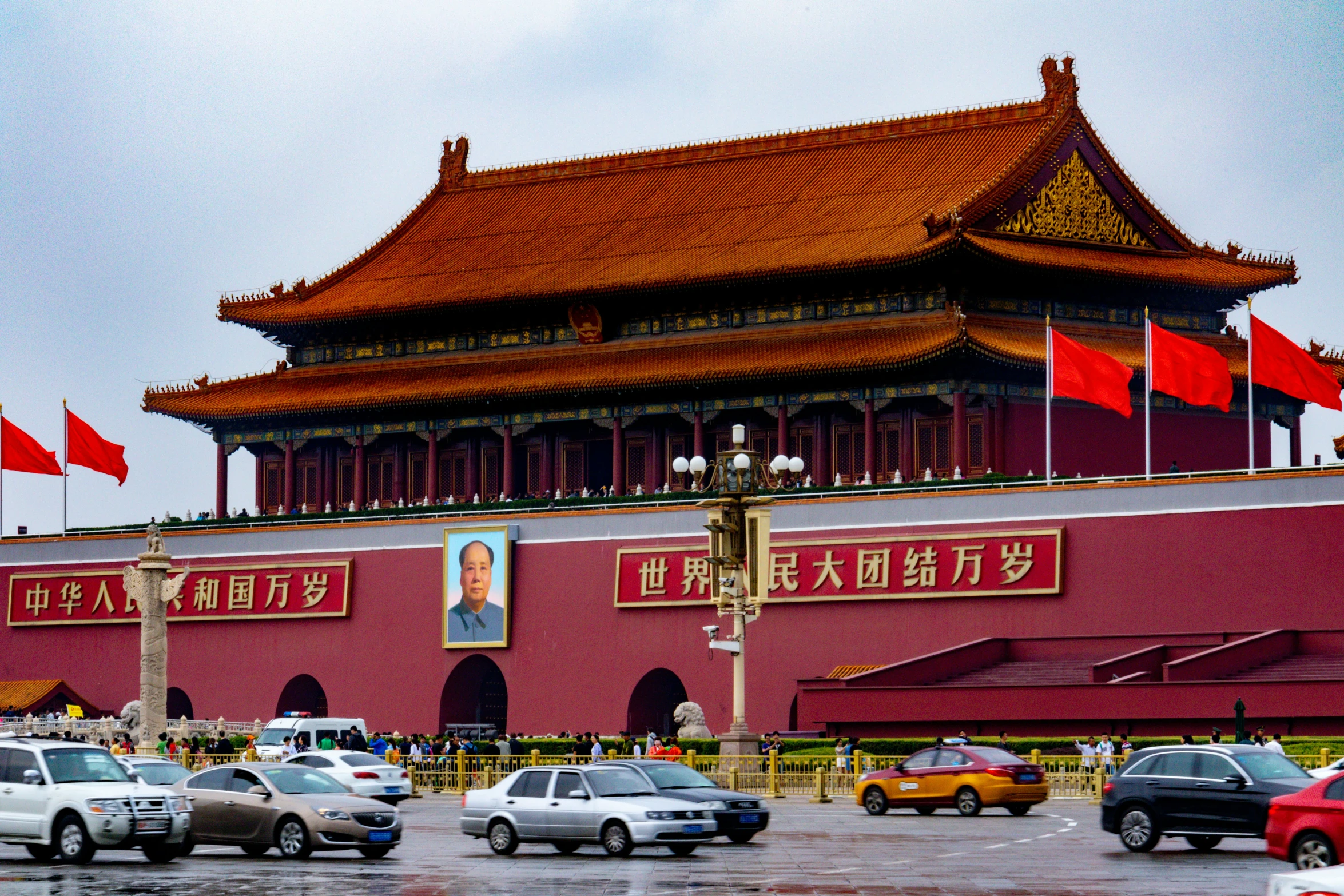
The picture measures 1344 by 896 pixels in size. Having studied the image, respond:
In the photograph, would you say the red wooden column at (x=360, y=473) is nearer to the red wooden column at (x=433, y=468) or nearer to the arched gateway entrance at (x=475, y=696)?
the red wooden column at (x=433, y=468)

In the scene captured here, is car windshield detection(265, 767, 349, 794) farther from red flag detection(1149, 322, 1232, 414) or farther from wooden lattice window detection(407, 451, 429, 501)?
wooden lattice window detection(407, 451, 429, 501)

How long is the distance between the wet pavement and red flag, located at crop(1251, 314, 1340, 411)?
652 inches

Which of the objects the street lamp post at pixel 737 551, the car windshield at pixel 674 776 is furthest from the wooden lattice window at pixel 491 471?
the car windshield at pixel 674 776

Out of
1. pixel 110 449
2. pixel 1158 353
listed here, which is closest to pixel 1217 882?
pixel 1158 353

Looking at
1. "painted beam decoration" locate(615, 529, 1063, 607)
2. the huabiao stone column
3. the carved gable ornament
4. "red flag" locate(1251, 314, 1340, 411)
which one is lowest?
the huabiao stone column

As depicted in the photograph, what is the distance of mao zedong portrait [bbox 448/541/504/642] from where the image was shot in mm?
51656

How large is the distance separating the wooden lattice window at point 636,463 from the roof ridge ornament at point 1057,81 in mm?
13897

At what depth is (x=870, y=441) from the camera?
51.8 m

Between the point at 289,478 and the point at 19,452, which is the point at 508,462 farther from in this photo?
the point at 19,452

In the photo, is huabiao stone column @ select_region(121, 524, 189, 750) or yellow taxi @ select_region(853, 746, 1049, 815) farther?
huabiao stone column @ select_region(121, 524, 189, 750)

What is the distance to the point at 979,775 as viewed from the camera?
31.6m

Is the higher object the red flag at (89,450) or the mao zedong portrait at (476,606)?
the red flag at (89,450)

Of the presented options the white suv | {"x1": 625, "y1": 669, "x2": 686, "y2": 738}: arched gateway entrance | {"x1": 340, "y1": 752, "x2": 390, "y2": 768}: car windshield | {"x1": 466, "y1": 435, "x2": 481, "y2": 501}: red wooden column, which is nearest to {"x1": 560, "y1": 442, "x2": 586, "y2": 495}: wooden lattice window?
{"x1": 466, "y1": 435, "x2": 481, "y2": 501}: red wooden column

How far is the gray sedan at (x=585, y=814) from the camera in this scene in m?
25.3
